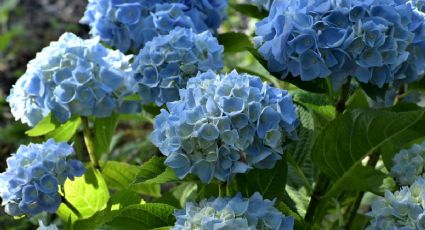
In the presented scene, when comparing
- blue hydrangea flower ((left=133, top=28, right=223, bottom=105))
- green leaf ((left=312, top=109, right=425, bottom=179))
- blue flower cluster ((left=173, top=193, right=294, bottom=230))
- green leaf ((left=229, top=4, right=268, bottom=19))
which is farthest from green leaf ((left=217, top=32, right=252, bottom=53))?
blue flower cluster ((left=173, top=193, right=294, bottom=230))

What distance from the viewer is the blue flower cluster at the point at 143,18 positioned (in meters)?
2.00

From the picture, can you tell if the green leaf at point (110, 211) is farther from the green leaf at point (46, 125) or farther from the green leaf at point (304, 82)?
the green leaf at point (304, 82)

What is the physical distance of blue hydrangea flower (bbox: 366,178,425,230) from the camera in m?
1.49

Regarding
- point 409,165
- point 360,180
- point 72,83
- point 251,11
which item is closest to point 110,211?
point 72,83

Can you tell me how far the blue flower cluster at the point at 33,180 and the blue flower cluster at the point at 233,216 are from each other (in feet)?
1.29

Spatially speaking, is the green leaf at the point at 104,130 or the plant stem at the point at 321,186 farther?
the green leaf at the point at 104,130

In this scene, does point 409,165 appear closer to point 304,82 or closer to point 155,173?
point 304,82

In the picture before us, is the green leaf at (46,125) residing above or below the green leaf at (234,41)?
below

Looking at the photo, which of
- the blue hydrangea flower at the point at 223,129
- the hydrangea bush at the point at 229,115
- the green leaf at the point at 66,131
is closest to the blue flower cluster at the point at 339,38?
the hydrangea bush at the point at 229,115

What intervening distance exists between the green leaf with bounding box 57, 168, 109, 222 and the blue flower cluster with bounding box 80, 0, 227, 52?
0.39 meters

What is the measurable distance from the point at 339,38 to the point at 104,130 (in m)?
0.78

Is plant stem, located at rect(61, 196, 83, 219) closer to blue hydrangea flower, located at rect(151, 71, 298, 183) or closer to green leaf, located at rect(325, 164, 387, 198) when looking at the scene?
blue hydrangea flower, located at rect(151, 71, 298, 183)

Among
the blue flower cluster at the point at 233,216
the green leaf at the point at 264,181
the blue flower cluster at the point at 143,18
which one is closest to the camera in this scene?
the blue flower cluster at the point at 233,216

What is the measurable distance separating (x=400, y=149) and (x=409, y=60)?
24cm
